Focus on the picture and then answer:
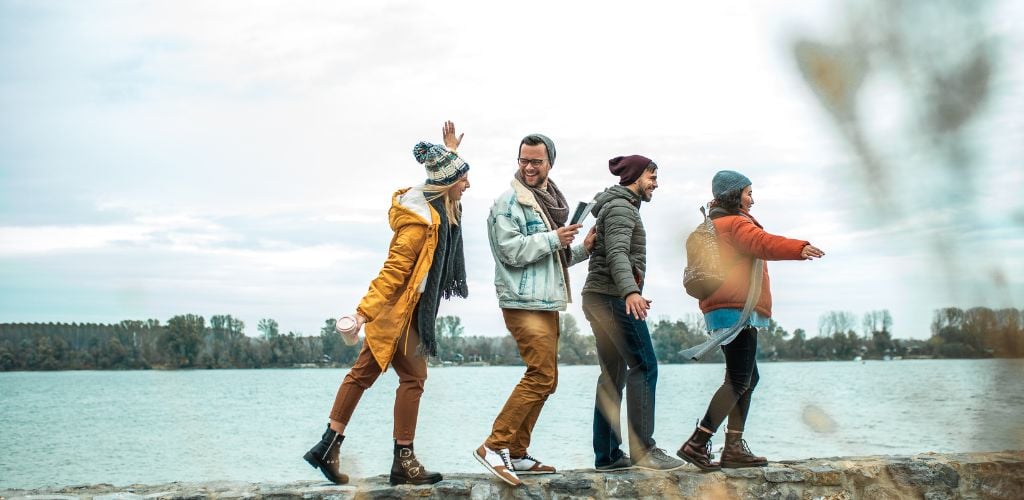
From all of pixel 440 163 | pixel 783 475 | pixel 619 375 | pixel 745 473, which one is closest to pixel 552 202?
pixel 440 163

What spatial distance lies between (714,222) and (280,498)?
2.48m

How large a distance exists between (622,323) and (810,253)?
36.9 inches

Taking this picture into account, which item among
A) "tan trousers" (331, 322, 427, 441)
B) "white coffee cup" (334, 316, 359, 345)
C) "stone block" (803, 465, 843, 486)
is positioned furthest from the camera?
"stone block" (803, 465, 843, 486)

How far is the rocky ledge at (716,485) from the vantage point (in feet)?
13.8

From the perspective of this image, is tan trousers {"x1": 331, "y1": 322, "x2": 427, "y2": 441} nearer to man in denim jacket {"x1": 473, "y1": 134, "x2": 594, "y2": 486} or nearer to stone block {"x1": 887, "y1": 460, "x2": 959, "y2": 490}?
man in denim jacket {"x1": 473, "y1": 134, "x2": 594, "y2": 486}

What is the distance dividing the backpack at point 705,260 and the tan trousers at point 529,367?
78cm

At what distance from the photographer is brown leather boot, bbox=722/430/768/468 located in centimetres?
476

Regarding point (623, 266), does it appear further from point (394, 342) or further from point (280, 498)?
point (280, 498)

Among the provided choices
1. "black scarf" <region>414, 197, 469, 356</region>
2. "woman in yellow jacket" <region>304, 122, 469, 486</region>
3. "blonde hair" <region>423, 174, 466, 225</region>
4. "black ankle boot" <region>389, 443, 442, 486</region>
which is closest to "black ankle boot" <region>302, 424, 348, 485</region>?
"woman in yellow jacket" <region>304, 122, 469, 486</region>

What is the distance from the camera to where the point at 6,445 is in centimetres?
3331

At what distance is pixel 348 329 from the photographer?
Answer: 12.4 feet

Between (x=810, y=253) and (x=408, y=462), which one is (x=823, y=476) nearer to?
(x=810, y=253)

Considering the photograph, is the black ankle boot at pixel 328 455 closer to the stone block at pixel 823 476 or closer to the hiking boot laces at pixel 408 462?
the hiking boot laces at pixel 408 462

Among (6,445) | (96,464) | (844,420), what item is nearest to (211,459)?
(96,464)
